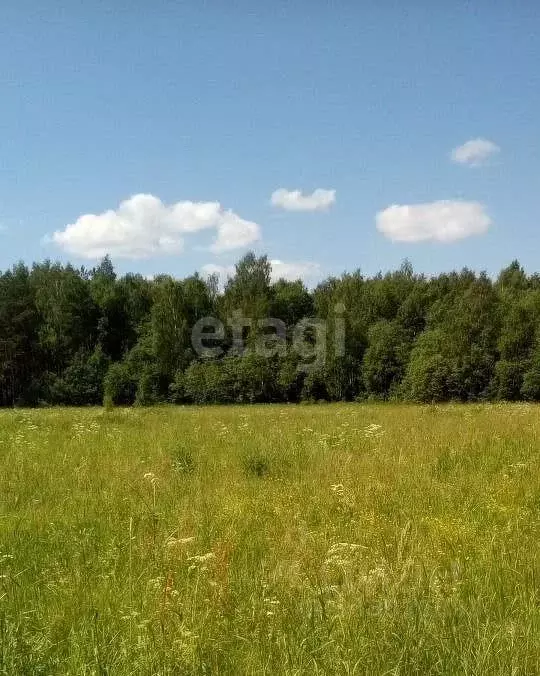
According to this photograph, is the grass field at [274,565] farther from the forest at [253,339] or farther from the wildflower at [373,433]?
the forest at [253,339]

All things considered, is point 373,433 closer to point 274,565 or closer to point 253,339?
point 274,565

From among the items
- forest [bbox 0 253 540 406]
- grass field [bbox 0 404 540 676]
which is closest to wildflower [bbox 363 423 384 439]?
grass field [bbox 0 404 540 676]

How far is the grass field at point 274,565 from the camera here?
2.85 m

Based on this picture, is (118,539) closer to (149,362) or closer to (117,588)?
(117,588)

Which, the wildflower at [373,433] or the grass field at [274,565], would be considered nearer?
the grass field at [274,565]

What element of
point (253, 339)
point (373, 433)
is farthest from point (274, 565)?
point (253, 339)

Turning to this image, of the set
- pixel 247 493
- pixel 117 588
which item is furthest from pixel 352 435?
pixel 117 588

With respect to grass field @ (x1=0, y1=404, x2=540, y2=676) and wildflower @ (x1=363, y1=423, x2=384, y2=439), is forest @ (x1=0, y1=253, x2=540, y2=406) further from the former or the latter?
grass field @ (x1=0, y1=404, x2=540, y2=676)

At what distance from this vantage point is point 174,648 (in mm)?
2896

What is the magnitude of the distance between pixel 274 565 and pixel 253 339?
48803 mm

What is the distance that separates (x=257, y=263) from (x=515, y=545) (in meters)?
52.1

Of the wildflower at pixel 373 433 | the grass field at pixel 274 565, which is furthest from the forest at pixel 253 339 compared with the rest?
the grass field at pixel 274 565

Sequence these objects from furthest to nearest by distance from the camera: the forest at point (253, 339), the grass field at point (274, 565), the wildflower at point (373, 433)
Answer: the forest at point (253, 339)
the wildflower at point (373, 433)
the grass field at point (274, 565)

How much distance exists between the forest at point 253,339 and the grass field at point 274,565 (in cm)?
4196
